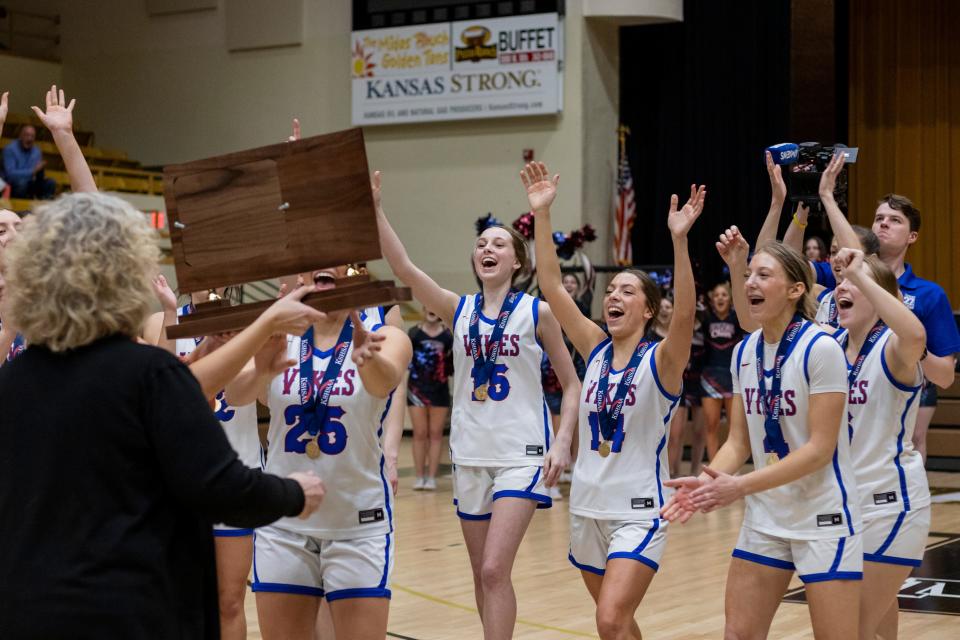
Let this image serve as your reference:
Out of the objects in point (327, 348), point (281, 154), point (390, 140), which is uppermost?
point (390, 140)

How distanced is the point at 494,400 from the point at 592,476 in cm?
74

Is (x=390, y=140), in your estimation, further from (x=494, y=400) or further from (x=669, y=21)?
(x=494, y=400)

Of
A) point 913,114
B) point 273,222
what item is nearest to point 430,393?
point 273,222

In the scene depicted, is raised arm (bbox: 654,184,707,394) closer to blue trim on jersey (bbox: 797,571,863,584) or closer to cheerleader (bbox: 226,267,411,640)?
blue trim on jersey (bbox: 797,571,863,584)

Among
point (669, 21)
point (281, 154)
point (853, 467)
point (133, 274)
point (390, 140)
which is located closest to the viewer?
point (133, 274)

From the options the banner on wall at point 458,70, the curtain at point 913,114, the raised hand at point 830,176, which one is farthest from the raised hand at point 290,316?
the curtain at point 913,114

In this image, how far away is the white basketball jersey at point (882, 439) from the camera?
13.5 ft

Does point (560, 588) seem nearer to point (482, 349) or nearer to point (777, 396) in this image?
point (482, 349)

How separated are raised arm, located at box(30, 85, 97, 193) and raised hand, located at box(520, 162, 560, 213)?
1.53 meters

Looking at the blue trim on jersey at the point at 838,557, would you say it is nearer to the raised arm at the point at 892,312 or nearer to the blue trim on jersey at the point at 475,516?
the raised arm at the point at 892,312

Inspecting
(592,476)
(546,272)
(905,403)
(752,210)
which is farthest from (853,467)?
(752,210)

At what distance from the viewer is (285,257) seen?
3.03 meters

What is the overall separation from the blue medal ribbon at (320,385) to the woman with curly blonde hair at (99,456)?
135cm

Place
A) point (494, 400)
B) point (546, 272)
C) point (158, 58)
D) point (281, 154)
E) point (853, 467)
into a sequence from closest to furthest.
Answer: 1. point (281, 154)
2. point (853, 467)
3. point (546, 272)
4. point (494, 400)
5. point (158, 58)
